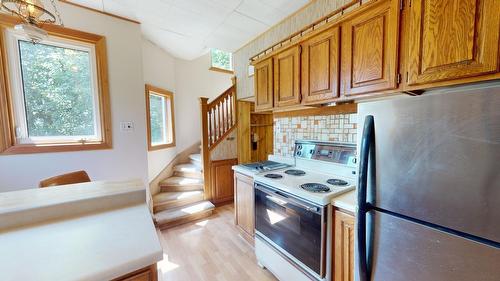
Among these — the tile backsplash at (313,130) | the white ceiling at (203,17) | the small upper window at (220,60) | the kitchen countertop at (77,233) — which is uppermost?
the small upper window at (220,60)

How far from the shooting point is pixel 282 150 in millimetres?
2500

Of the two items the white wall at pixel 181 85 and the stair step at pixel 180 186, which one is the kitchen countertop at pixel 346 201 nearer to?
the stair step at pixel 180 186

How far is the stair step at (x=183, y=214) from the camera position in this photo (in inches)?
106

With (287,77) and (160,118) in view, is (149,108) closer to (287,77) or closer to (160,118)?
(160,118)

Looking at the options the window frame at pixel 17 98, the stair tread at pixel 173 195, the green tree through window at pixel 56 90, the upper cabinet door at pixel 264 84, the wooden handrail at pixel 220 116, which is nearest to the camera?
the window frame at pixel 17 98

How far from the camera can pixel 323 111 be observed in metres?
1.96

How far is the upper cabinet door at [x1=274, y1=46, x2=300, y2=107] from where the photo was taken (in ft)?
6.03

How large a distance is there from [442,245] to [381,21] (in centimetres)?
129

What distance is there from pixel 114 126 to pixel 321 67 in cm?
252

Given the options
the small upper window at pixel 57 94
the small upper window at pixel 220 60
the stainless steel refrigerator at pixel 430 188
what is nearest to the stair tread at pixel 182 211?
the small upper window at pixel 57 94

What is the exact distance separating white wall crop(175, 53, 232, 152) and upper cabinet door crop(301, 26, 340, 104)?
Answer: 3105 mm

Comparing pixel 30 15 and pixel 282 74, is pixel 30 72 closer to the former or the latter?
pixel 30 15

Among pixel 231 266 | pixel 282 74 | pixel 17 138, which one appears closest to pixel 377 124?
pixel 282 74

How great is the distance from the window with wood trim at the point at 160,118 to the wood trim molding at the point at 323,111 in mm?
2314
